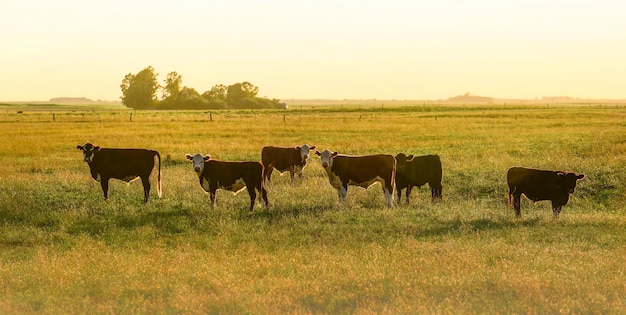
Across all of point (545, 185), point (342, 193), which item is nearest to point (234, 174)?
point (342, 193)

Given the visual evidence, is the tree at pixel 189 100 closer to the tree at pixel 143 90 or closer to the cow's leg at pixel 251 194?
the tree at pixel 143 90

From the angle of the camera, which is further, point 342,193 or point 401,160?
point 401,160

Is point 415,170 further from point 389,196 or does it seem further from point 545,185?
point 545,185

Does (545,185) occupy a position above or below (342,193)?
above

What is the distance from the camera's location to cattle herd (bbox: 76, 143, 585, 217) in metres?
14.6

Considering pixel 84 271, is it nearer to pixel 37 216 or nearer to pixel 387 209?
pixel 37 216

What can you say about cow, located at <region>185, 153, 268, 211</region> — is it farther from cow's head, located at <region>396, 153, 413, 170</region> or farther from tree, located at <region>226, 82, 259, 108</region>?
tree, located at <region>226, 82, 259, 108</region>

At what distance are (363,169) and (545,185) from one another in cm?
429

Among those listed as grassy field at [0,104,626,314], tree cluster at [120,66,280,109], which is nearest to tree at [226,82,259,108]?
tree cluster at [120,66,280,109]

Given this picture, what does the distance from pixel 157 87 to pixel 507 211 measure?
5005 inches

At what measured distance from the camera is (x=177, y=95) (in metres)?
133

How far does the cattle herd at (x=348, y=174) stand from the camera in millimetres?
14594

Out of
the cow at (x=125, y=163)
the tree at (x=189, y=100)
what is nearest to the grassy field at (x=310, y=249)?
the cow at (x=125, y=163)

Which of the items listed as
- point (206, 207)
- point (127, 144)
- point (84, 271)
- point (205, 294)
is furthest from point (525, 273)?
point (127, 144)
